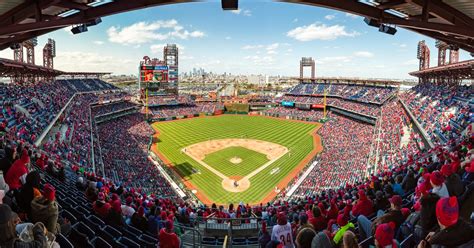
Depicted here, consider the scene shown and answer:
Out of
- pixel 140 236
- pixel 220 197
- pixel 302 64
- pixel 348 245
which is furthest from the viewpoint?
pixel 302 64

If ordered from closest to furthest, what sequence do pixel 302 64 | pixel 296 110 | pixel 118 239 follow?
pixel 118 239 < pixel 296 110 < pixel 302 64

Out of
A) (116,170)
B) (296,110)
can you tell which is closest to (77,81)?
(116,170)

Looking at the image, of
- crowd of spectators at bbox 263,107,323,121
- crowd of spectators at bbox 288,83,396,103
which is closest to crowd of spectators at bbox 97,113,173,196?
crowd of spectators at bbox 263,107,323,121

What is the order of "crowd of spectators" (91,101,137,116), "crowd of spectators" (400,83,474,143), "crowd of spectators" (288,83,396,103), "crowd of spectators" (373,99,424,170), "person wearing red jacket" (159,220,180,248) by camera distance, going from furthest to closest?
"crowd of spectators" (288,83,396,103) → "crowd of spectators" (91,101,137,116) → "crowd of spectators" (373,99,424,170) → "crowd of spectators" (400,83,474,143) → "person wearing red jacket" (159,220,180,248)

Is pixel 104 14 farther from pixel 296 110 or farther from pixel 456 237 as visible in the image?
pixel 296 110

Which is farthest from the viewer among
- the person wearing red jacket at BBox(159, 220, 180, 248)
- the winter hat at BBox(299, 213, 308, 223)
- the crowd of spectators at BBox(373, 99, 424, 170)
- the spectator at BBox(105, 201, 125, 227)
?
the crowd of spectators at BBox(373, 99, 424, 170)

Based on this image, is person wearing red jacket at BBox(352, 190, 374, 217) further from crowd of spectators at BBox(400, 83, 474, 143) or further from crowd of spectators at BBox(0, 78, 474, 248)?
crowd of spectators at BBox(400, 83, 474, 143)

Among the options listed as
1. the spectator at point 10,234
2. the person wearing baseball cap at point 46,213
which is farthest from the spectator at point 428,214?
the person wearing baseball cap at point 46,213
